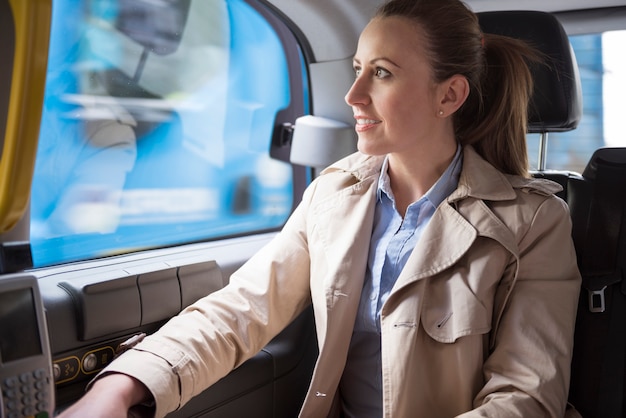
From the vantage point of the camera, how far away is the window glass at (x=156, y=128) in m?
2.08

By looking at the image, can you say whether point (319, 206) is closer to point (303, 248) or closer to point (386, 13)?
point (303, 248)

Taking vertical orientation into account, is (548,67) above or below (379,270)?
above

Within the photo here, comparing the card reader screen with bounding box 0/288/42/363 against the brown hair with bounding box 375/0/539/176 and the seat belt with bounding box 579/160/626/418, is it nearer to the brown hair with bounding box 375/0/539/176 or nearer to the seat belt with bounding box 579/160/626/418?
the brown hair with bounding box 375/0/539/176

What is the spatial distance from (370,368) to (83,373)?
2.38 ft

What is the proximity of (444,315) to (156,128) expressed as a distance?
4.79 feet

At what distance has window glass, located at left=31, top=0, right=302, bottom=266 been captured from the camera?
208cm

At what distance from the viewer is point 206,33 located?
2684 millimetres

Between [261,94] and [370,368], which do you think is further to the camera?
[261,94]

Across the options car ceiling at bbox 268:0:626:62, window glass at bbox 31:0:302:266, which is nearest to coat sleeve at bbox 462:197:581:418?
car ceiling at bbox 268:0:626:62

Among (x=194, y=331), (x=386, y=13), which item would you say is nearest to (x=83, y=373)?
(x=194, y=331)

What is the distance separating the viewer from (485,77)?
182cm

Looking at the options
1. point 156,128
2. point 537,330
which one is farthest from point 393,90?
point 156,128

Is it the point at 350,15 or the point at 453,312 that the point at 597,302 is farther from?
the point at 350,15

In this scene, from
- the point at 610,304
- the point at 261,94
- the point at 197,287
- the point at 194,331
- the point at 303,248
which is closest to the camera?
the point at 194,331
